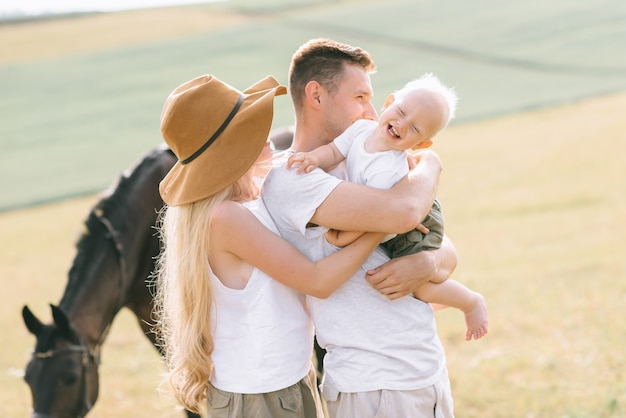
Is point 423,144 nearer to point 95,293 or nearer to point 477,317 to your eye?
point 477,317

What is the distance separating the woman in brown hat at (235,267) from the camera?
8.14 feet

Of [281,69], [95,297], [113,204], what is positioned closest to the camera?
[95,297]

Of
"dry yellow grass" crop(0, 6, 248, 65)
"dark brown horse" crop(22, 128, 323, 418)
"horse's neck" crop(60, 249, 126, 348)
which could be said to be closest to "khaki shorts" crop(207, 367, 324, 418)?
"dark brown horse" crop(22, 128, 323, 418)

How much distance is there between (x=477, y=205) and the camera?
13.0 meters

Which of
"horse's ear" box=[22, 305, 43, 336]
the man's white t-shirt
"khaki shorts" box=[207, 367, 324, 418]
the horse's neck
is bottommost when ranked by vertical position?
the horse's neck

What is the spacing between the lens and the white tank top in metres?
2.54

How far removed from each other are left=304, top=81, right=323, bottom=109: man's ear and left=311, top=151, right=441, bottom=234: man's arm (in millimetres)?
368

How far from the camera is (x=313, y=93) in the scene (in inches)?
104

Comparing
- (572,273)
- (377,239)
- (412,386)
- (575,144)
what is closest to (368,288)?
(377,239)

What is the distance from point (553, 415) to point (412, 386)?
8.00 feet

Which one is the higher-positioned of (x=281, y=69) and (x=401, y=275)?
(x=401, y=275)

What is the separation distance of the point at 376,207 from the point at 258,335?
588mm

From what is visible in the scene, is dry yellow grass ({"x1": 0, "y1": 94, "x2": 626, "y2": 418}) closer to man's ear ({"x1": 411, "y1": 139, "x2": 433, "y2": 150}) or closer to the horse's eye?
the horse's eye

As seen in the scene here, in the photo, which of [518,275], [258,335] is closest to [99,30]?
[518,275]
